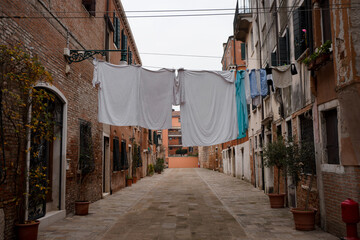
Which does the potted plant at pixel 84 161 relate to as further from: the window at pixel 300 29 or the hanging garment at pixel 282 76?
the window at pixel 300 29

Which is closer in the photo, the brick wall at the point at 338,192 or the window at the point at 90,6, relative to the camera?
the brick wall at the point at 338,192

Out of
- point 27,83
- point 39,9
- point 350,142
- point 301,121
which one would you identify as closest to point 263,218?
point 301,121

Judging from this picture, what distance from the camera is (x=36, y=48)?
7281mm

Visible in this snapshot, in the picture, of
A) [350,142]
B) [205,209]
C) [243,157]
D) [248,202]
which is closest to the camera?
[350,142]

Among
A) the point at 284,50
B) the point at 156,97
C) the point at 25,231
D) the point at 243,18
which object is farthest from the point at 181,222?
the point at 243,18

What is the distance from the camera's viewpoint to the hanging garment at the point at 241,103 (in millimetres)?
8438

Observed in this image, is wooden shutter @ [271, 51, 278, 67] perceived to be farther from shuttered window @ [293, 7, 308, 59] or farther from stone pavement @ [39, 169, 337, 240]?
stone pavement @ [39, 169, 337, 240]

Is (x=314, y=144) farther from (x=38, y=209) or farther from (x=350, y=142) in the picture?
(x=38, y=209)

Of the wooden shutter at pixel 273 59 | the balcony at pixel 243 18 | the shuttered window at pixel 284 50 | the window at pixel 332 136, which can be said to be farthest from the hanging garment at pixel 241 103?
the balcony at pixel 243 18

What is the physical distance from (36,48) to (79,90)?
317cm

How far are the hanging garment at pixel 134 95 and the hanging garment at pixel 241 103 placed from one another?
174 centimetres

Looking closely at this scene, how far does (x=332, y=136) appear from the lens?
22.8 ft

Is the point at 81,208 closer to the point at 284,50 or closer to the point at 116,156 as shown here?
the point at 116,156

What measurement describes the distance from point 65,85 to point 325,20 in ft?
22.2
